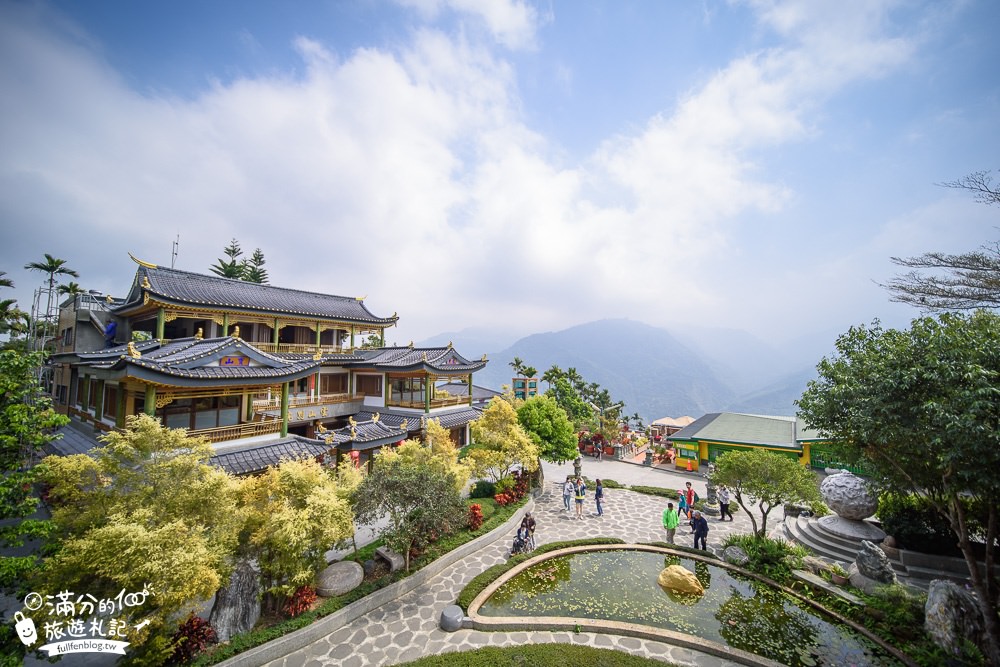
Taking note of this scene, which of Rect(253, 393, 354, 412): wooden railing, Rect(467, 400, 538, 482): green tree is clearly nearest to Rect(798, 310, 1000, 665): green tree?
Rect(467, 400, 538, 482): green tree

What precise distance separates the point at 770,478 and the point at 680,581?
13.3 ft

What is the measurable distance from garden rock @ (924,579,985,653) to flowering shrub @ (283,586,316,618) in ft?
43.1

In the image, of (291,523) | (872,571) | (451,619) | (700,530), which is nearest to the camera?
(291,523)

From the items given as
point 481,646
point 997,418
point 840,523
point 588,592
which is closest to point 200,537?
point 481,646

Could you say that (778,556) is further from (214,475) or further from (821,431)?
(214,475)

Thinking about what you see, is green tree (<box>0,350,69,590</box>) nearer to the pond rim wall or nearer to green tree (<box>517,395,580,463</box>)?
the pond rim wall

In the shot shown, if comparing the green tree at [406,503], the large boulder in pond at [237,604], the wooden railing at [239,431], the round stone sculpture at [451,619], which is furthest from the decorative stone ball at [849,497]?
the wooden railing at [239,431]

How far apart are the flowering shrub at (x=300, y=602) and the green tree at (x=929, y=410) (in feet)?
40.7

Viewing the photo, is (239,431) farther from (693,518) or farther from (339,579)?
(693,518)

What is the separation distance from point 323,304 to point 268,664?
20.3 m

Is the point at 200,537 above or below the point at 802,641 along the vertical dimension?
above

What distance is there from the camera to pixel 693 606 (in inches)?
384

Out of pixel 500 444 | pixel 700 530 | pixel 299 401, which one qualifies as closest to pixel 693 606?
pixel 700 530

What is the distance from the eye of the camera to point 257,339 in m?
21.2
